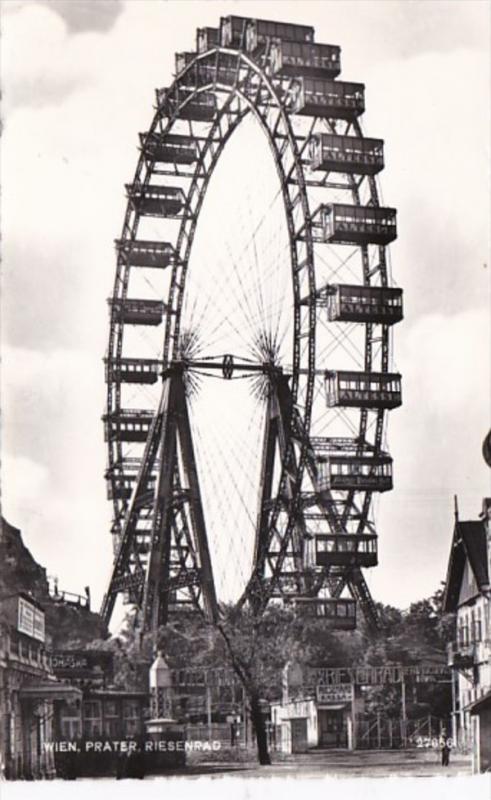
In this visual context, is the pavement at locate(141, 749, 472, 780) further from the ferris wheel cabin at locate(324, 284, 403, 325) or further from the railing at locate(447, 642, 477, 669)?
the ferris wheel cabin at locate(324, 284, 403, 325)

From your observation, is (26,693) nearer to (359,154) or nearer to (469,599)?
(469,599)

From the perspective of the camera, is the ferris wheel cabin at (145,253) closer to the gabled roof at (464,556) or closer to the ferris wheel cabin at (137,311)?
the ferris wheel cabin at (137,311)

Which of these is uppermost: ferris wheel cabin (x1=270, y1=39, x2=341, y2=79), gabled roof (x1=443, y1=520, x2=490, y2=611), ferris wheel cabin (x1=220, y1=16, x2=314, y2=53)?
ferris wheel cabin (x1=220, y1=16, x2=314, y2=53)

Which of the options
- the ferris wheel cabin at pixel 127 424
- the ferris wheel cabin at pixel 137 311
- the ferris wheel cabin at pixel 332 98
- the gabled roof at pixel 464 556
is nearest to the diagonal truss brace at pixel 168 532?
the ferris wheel cabin at pixel 127 424

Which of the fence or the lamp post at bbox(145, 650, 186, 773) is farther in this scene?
the fence

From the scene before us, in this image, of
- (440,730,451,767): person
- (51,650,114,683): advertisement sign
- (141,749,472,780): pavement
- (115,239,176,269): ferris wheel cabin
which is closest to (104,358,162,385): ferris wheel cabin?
(115,239,176,269): ferris wheel cabin
